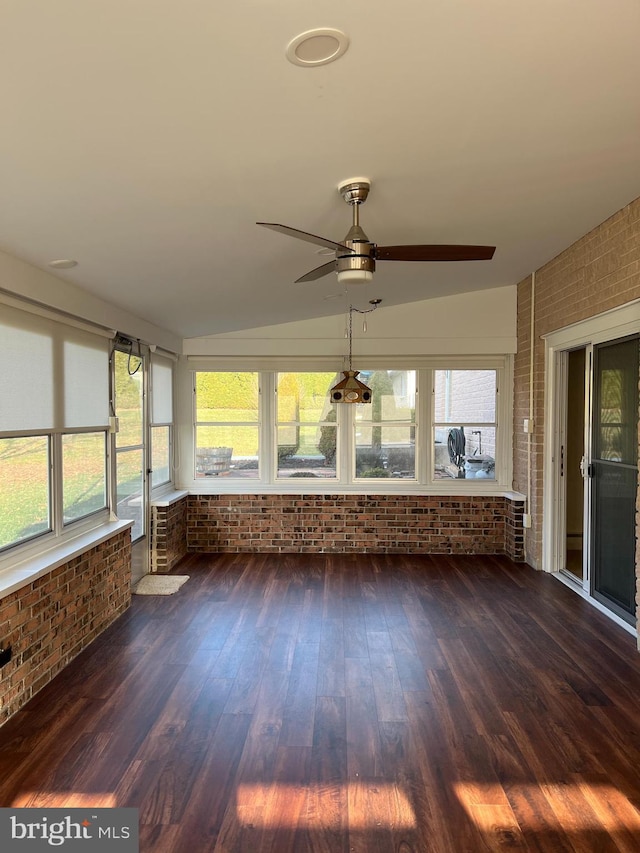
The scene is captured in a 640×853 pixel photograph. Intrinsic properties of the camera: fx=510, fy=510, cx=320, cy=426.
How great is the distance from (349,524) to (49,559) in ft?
10.9

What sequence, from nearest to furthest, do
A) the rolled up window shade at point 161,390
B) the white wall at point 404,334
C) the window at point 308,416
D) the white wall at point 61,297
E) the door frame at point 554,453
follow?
the white wall at point 61,297, the door frame at point 554,453, the rolled up window shade at point 161,390, the white wall at point 404,334, the window at point 308,416

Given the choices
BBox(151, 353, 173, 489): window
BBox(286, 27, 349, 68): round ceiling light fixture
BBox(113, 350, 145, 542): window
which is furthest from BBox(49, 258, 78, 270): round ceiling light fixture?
BBox(151, 353, 173, 489): window

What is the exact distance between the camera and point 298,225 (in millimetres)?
3020

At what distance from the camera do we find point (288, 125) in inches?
77.7

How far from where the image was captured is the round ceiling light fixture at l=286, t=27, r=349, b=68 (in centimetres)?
153

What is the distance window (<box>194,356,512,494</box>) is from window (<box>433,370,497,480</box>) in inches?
0.5

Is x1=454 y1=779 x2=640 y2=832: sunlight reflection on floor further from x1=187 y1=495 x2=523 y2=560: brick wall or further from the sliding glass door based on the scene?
x1=187 y1=495 x2=523 y2=560: brick wall

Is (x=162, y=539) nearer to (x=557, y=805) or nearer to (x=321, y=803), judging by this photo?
(x=321, y=803)

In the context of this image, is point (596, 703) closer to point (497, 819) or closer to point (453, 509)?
point (497, 819)

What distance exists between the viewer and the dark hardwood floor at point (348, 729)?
195cm

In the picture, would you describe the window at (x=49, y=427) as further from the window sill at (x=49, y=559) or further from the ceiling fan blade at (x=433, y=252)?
the ceiling fan blade at (x=433, y=252)

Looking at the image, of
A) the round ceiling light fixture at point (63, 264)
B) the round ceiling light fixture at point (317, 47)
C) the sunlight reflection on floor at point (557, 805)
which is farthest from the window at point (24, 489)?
the sunlight reflection on floor at point (557, 805)

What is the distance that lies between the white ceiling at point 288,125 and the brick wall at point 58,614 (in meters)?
1.90

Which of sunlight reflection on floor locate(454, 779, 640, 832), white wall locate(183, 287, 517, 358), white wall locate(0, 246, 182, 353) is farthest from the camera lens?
white wall locate(183, 287, 517, 358)
